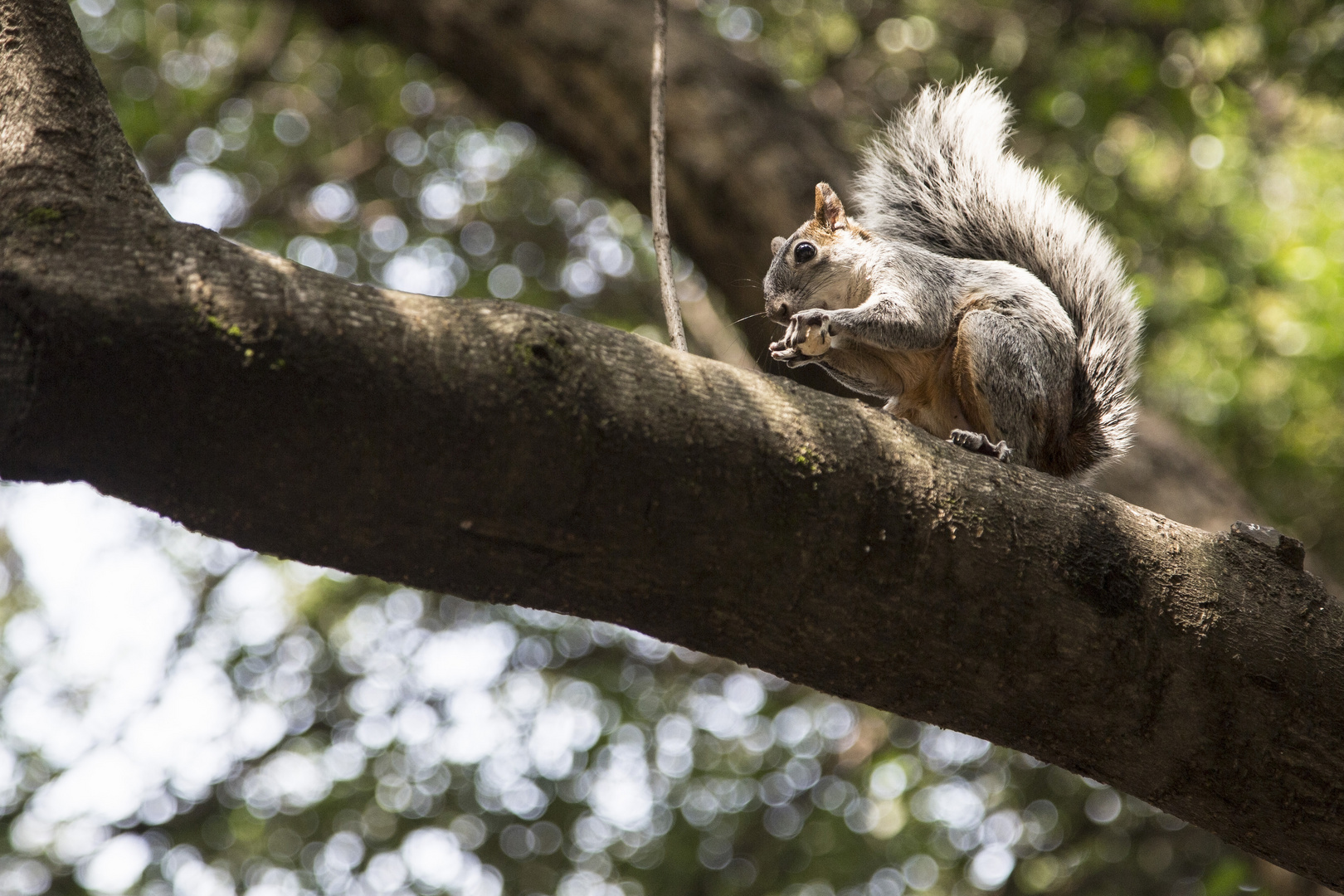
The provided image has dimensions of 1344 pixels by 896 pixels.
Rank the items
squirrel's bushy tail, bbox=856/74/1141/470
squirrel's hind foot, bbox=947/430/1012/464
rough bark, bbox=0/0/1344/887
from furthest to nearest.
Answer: squirrel's bushy tail, bbox=856/74/1141/470 → squirrel's hind foot, bbox=947/430/1012/464 → rough bark, bbox=0/0/1344/887

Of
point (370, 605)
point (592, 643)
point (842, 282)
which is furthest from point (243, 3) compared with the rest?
point (842, 282)

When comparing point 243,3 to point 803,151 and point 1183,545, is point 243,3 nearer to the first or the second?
point 803,151

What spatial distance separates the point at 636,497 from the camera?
1290mm

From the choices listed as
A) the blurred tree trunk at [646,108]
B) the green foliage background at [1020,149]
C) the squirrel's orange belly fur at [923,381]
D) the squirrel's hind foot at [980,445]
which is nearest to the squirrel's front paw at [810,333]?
the squirrel's orange belly fur at [923,381]

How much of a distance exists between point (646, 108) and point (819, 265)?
197 centimetres

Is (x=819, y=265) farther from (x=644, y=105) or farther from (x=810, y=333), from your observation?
(x=644, y=105)

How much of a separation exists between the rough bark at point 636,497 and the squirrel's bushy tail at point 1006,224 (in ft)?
2.38

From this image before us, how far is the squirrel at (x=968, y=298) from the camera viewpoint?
2.07m

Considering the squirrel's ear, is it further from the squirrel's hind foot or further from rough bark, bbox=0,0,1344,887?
rough bark, bbox=0,0,1344,887

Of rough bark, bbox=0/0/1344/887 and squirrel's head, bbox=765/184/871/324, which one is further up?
rough bark, bbox=0/0/1344/887

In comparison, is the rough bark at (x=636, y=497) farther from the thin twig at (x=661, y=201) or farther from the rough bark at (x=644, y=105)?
the rough bark at (x=644, y=105)

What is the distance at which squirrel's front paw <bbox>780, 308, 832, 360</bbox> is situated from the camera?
6.88ft

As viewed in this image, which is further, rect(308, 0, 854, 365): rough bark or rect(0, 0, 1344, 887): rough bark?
rect(308, 0, 854, 365): rough bark

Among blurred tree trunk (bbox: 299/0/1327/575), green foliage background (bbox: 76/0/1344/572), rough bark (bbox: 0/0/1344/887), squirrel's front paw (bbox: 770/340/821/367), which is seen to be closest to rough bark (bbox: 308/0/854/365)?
blurred tree trunk (bbox: 299/0/1327/575)
